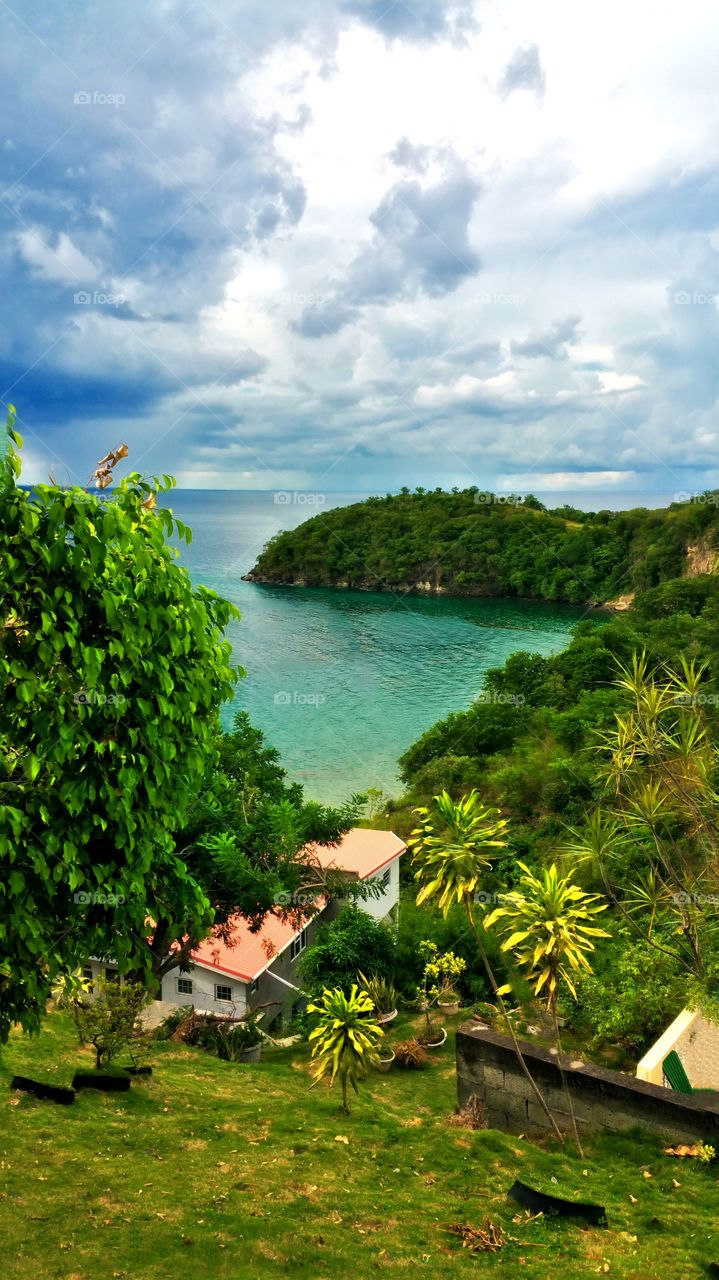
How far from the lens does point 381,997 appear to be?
1881 cm

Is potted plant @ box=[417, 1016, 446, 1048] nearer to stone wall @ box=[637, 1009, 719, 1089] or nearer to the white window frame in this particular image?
the white window frame

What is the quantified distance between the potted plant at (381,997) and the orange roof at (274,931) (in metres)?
1.99

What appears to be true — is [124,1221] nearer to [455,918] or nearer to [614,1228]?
[614,1228]

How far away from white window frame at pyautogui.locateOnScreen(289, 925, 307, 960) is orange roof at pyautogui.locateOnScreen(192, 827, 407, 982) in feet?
2.19

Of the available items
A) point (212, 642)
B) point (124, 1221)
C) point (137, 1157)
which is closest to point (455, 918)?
point (137, 1157)

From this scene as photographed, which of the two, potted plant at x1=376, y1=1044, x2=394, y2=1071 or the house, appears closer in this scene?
potted plant at x1=376, y1=1044, x2=394, y2=1071

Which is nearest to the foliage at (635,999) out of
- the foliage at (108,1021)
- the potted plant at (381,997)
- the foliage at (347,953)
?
the potted plant at (381,997)

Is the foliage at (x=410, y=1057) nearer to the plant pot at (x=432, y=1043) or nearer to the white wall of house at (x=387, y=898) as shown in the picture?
the plant pot at (x=432, y=1043)

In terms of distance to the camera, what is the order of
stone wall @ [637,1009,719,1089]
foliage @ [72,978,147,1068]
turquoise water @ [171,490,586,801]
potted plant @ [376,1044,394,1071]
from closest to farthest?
foliage @ [72,978,147,1068] → stone wall @ [637,1009,719,1089] → potted plant @ [376,1044,394,1071] → turquoise water @ [171,490,586,801]

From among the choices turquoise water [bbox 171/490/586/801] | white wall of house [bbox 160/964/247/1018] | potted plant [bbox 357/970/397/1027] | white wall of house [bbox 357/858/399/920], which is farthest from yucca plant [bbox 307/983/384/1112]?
turquoise water [bbox 171/490/586/801]

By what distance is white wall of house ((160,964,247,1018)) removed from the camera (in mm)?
19188

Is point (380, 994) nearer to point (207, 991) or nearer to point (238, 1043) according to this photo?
point (238, 1043)

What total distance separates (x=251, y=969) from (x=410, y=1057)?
4568 mm

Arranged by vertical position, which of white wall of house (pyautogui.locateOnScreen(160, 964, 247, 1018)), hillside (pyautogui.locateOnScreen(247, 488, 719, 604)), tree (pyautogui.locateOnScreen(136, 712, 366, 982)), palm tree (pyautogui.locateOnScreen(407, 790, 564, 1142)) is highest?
hillside (pyautogui.locateOnScreen(247, 488, 719, 604))
